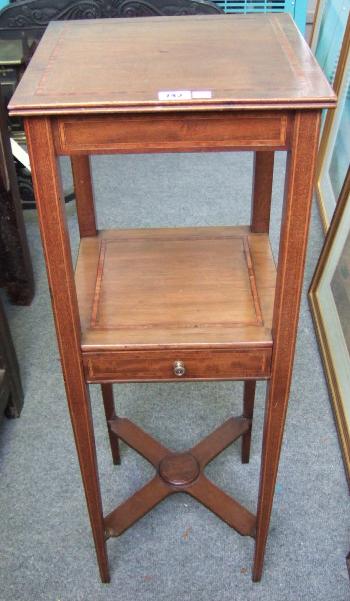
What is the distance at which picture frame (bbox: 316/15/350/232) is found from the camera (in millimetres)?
2215

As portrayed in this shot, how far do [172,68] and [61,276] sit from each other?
0.31 meters

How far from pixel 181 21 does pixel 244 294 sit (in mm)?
451

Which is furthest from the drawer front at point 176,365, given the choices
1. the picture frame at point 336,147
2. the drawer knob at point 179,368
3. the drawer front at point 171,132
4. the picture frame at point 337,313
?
the picture frame at point 336,147

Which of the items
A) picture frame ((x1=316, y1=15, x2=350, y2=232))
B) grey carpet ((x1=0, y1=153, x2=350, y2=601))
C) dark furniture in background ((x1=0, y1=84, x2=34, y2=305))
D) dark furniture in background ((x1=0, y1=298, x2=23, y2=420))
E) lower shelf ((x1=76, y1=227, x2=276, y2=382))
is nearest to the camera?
lower shelf ((x1=76, y1=227, x2=276, y2=382))

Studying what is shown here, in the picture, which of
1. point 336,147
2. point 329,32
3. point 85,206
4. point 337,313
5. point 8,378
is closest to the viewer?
point 85,206

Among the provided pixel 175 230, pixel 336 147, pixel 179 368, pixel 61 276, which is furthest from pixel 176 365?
pixel 336 147

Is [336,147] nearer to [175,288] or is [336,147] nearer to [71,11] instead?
[71,11]

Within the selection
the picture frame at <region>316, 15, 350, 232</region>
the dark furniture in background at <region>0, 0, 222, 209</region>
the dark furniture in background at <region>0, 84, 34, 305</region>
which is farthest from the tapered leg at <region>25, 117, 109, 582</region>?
the dark furniture in background at <region>0, 0, 222, 209</region>

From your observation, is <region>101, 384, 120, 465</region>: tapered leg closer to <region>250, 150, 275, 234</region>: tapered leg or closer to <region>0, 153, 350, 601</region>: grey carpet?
<region>0, 153, 350, 601</region>: grey carpet

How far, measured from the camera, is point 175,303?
1.01m

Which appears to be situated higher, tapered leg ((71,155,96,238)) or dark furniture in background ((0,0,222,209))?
tapered leg ((71,155,96,238))

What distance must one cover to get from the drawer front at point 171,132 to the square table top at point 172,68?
0.02m

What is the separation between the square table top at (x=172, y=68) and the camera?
28.1 inches

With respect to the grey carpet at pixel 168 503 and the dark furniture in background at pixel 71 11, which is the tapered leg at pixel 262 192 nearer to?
the grey carpet at pixel 168 503
